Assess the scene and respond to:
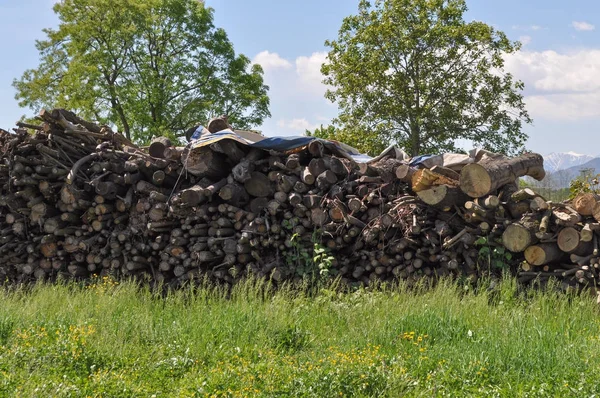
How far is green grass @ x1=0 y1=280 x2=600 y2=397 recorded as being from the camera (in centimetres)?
482

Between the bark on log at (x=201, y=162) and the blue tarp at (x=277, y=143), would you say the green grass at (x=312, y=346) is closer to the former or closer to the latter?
the bark on log at (x=201, y=162)

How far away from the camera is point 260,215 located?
859 centimetres

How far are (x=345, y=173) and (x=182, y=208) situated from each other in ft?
7.26

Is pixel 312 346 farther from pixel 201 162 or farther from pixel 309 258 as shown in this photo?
pixel 201 162

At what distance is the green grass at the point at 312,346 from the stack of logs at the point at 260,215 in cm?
57

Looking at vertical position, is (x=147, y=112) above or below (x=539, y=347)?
above

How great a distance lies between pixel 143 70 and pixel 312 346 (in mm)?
30440

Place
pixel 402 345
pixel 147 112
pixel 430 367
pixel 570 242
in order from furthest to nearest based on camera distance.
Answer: pixel 147 112 < pixel 570 242 < pixel 402 345 < pixel 430 367

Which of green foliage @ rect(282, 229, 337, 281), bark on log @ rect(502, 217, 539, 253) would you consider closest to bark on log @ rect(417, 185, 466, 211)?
bark on log @ rect(502, 217, 539, 253)

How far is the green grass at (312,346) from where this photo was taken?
4.82 metres

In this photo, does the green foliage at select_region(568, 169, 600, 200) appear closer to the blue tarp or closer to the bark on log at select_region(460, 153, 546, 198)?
the bark on log at select_region(460, 153, 546, 198)

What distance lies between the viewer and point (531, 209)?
288 inches

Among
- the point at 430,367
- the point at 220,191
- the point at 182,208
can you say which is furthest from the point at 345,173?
the point at 430,367

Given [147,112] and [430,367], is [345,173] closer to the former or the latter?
[430,367]
